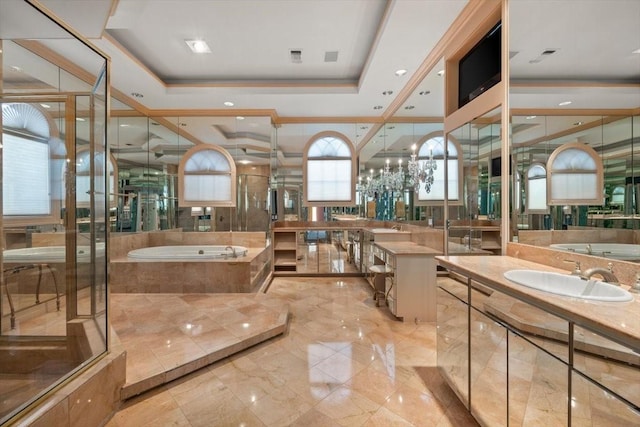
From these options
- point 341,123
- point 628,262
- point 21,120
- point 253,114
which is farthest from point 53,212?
point 341,123

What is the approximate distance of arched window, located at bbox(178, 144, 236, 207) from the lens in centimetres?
533

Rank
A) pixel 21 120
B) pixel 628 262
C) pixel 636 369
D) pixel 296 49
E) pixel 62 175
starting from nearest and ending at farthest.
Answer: pixel 636 369
pixel 628 262
pixel 21 120
pixel 62 175
pixel 296 49


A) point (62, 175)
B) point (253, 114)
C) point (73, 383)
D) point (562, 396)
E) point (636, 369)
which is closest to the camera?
point (636, 369)

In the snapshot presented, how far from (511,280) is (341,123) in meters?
4.69

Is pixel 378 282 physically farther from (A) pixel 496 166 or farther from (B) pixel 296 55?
(B) pixel 296 55

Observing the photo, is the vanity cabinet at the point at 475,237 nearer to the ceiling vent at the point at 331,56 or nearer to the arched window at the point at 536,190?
the arched window at the point at 536,190

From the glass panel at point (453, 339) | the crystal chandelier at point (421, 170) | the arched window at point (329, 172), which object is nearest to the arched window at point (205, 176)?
the arched window at point (329, 172)

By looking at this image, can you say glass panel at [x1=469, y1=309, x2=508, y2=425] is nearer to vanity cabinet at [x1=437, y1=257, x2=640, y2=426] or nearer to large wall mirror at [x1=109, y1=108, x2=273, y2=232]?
vanity cabinet at [x1=437, y1=257, x2=640, y2=426]

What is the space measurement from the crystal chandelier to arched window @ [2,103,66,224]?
3960 millimetres

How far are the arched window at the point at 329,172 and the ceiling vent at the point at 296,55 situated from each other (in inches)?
81.0

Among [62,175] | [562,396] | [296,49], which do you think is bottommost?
[562,396]

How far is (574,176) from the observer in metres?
1.71

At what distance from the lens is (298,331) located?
3.20 m

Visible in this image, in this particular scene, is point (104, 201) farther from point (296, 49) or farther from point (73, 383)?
point (296, 49)
